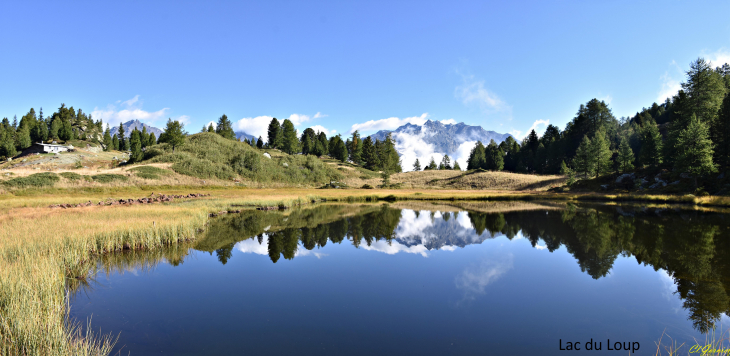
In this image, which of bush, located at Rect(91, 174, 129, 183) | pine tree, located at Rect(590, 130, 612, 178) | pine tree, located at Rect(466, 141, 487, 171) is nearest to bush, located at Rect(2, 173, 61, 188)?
bush, located at Rect(91, 174, 129, 183)

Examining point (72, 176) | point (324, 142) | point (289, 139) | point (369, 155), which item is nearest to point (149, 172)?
point (72, 176)

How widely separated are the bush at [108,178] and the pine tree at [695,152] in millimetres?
85711

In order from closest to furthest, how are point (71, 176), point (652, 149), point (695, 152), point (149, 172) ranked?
point (695, 152) < point (71, 176) < point (149, 172) < point (652, 149)

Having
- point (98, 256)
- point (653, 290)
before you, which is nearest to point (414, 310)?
point (653, 290)

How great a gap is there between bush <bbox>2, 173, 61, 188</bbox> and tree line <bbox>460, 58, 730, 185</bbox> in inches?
3557

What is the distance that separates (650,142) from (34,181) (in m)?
104

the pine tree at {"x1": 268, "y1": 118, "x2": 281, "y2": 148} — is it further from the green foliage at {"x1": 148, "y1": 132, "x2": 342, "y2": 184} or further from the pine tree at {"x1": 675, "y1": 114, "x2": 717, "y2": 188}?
the pine tree at {"x1": 675, "y1": 114, "x2": 717, "y2": 188}

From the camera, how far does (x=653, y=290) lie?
11.0m

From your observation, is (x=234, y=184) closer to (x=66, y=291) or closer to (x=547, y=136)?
(x=66, y=291)

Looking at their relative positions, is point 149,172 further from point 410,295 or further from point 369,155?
point 369,155

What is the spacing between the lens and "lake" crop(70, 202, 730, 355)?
7.64m

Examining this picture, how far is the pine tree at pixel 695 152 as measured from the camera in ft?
141

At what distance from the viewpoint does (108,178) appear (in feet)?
160

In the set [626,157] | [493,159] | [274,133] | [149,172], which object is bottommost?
[149,172]
